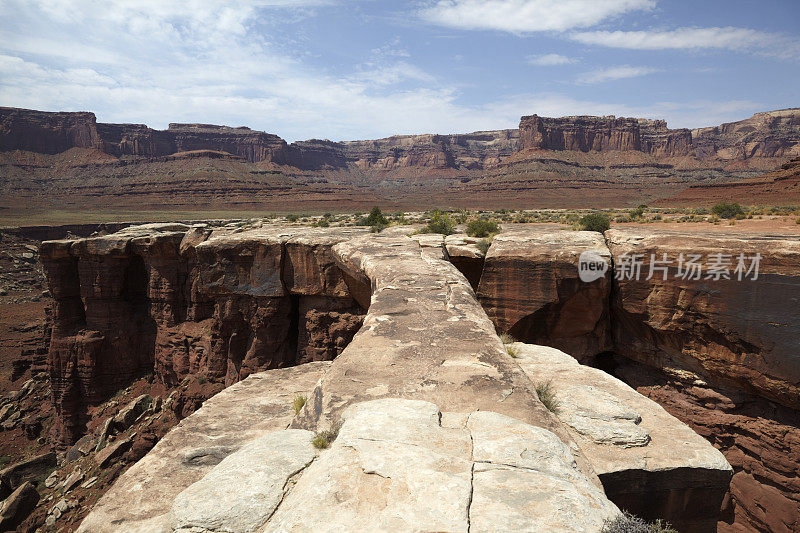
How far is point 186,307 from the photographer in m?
16.7

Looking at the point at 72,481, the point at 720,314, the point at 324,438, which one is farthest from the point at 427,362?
the point at 72,481

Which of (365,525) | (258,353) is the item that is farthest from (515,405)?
(258,353)

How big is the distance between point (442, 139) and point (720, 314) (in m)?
160

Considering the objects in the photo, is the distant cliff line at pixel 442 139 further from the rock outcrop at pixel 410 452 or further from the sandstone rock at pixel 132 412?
the rock outcrop at pixel 410 452

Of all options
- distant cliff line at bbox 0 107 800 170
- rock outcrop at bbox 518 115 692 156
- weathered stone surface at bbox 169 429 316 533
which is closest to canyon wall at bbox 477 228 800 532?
weathered stone surface at bbox 169 429 316 533

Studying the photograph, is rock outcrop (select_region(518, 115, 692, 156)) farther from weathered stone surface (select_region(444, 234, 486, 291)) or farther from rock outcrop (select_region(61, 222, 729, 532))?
rock outcrop (select_region(61, 222, 729, 532))

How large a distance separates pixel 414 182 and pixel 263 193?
216ft

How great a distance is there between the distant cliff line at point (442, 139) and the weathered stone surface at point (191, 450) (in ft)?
399

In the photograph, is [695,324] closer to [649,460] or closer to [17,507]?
[649,460]

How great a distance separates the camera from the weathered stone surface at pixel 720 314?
7.74 metres

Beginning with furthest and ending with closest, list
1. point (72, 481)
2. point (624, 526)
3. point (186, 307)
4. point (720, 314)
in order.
A: point (186, 307), point (72, 481), point (720, 314), point (624, 526)

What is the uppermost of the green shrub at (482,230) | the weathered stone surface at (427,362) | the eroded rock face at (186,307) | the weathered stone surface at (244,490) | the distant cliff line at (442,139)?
the distant cliff line at (442,139)

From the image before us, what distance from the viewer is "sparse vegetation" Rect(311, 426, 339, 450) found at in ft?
9.71

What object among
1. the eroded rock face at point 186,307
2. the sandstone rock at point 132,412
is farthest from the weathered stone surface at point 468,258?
the sandstone rock at point 132,412
